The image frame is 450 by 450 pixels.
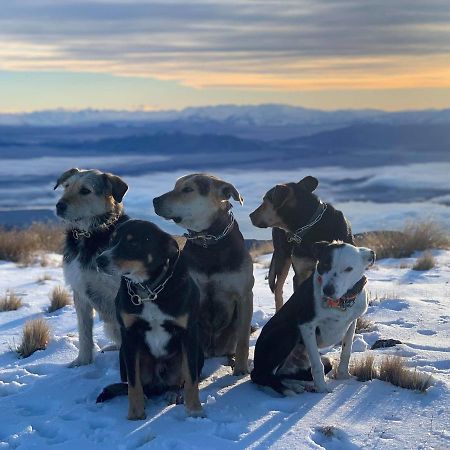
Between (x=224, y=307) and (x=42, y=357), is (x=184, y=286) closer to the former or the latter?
(x=224, y=307)

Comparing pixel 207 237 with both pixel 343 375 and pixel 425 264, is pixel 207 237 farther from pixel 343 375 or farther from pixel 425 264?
pixel 425 264

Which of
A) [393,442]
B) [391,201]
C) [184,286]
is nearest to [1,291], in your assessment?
[184,286]

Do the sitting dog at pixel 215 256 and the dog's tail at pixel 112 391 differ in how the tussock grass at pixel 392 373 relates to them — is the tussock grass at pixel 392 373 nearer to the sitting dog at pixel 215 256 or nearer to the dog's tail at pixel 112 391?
the sitting dog at pixel 215 256

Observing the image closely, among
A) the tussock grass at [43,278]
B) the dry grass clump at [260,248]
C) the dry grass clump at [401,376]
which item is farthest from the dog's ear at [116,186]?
the dry grass clump at [260,248]

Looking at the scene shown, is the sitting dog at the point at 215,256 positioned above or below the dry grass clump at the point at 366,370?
above

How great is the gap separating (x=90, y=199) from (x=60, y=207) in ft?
0.99

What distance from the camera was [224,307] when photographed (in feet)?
22.9

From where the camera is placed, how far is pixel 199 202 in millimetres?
7051

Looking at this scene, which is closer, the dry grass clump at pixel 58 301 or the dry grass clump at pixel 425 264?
the dry grass clump at pixel 58 301

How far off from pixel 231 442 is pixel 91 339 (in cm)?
254

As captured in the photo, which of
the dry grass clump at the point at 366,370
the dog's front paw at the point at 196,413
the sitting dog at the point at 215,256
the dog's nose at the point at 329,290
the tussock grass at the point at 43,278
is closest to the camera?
the dog's front paw at the point at 196,413

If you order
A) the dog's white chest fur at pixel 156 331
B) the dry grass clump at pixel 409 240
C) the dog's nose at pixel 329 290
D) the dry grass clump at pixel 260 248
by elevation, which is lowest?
the dry grass clump at pixel 260 248

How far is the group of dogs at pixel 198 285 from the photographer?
5.68 metres

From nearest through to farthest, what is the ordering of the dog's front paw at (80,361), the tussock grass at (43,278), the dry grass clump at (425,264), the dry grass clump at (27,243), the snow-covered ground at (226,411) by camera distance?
the snow-covered ground at (226,411) < the dog's front paw at (80,361) < the tussock grass at (43,278) < the dry grass clump at (425,264) < the dry grass clump at (27,243)
